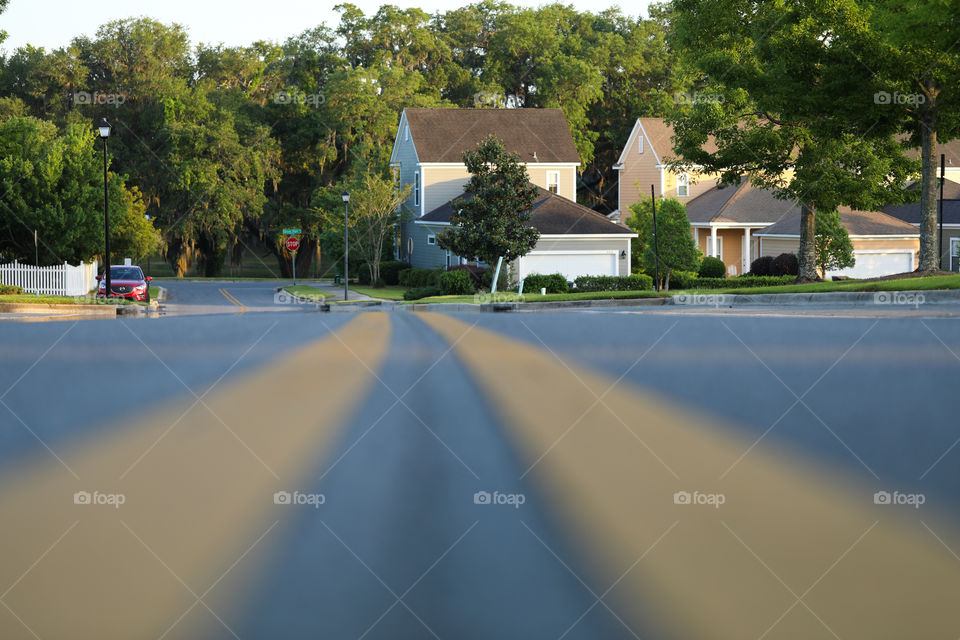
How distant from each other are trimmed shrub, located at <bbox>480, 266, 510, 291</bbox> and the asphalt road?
84.2 ft

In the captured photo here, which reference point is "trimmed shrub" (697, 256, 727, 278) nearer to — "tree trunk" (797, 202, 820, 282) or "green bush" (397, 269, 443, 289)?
"green bush" (397, 269, 443, 289)

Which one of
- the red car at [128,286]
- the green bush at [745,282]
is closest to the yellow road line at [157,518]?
the red car at [128,286]

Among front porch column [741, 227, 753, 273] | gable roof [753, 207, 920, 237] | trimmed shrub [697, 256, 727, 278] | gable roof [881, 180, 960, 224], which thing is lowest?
trimmed shrub [697, 256, 727, 278]

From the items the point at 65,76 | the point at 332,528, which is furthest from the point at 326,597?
the point at 65,76

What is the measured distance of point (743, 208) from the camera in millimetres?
53062

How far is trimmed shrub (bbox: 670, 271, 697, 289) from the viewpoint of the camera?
1755 inches

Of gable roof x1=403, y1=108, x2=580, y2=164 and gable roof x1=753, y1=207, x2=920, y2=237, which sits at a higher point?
gable roof x1=403, y1=108, x2=580, y2=164

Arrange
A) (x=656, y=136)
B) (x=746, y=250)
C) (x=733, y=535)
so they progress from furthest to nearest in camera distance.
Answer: (x=656, y=136) < (x=746, y=250) < (x=733, y=535)

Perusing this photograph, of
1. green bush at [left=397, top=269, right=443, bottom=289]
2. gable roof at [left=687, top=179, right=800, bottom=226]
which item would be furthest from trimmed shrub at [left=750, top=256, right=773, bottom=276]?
green bush at [left=397, top=269, right=443, bottom=289]

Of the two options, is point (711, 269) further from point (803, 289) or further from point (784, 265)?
point (803, 289)

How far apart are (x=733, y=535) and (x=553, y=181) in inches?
2003

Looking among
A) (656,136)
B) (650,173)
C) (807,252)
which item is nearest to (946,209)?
(807,252)

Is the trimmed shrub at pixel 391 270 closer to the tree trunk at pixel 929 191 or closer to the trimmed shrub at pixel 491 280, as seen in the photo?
the trimmed shrub at pixel 491 280

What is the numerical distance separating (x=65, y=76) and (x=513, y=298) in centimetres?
5396
